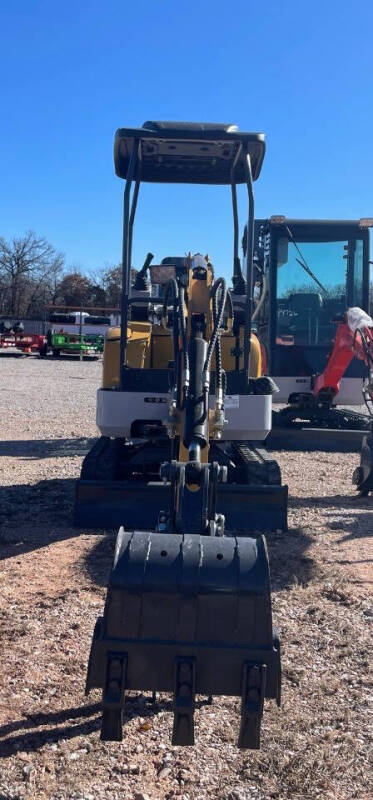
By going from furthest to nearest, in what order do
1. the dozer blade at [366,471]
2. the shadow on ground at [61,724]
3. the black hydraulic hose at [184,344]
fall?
the dozer blade at [366,471]
the black hydraulic hose at [184,344]
the shadow on ground at [61,724]

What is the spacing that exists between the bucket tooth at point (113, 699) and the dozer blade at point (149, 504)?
3.31 metres

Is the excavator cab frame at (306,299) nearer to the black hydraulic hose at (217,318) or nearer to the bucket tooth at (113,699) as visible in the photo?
the black hydraulic hose at (217,318)

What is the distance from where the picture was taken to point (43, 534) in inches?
244

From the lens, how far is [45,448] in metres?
10.9

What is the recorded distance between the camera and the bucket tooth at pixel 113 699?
2.69 meters

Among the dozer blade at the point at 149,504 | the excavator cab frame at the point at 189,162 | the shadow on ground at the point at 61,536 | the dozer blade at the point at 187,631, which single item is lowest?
the shadow on ground at the point at 61,536

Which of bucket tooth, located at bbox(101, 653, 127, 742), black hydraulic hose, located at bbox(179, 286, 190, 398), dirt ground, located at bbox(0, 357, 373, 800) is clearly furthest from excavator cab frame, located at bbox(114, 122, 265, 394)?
bucket tooth, located at bbox(101, 653, 127, 742)

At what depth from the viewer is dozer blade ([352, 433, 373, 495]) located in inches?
299

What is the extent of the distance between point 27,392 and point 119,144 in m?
13.3

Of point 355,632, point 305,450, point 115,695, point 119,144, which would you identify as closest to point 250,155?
point 119,144

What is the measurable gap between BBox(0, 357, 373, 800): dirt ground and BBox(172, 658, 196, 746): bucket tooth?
34 centimetres

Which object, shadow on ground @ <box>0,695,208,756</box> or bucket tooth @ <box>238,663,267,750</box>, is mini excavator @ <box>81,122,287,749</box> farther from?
shadow on ground @ <box>0,695,208,756</box>

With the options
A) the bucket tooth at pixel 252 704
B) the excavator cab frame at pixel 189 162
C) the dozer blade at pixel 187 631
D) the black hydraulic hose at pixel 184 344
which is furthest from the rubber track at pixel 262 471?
the bucket tooth at pixel 252 704

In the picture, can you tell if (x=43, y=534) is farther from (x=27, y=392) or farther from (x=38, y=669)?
(x=27, y=392)
